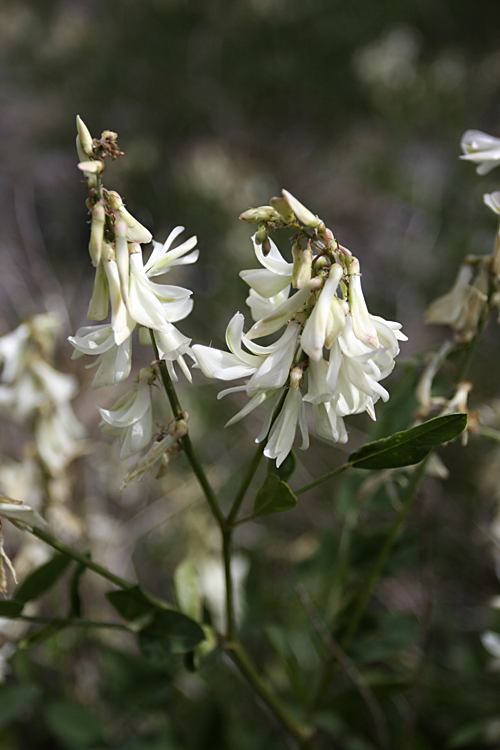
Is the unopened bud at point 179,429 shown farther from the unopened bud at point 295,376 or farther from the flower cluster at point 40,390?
the flower cluster at point 40,390

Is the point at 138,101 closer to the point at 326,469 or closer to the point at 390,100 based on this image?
the point at 390,100

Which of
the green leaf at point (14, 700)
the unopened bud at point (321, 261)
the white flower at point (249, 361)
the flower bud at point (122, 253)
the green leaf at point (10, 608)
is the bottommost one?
the green leaf at point (14, 700)

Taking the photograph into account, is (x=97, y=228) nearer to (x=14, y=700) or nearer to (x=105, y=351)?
(x=105, y=351)

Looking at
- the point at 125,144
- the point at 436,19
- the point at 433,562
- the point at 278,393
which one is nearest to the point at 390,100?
the point at 125,144

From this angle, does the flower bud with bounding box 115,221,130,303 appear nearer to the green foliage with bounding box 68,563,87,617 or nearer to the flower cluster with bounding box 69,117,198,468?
the flower cluster with bounding box 69,117,198,468

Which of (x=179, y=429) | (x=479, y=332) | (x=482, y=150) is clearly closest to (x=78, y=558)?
(x=179, y=429)

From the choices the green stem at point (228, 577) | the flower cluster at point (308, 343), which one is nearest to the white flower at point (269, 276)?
the flower cluster at point (308, 343)

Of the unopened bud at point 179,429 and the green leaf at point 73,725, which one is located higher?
the unopened bud at point 179,429
